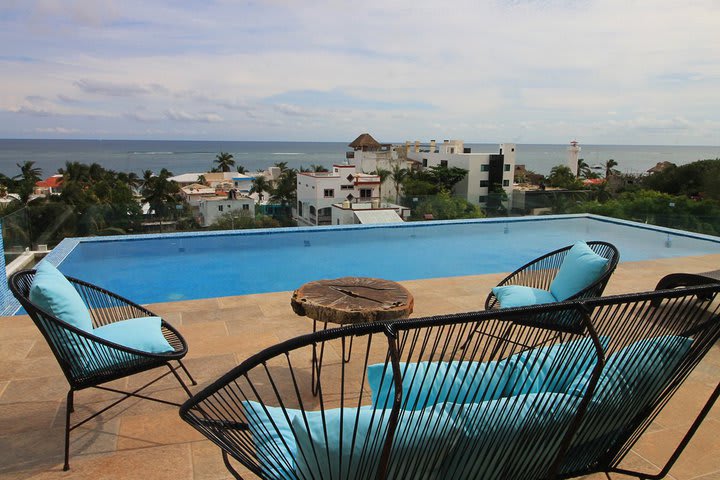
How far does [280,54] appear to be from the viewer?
12953 mm

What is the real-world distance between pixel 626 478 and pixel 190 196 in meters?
36.1

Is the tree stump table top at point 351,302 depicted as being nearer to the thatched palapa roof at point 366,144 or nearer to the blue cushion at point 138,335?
the blue cushion at point 138,335

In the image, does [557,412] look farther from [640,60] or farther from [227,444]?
[640,60]

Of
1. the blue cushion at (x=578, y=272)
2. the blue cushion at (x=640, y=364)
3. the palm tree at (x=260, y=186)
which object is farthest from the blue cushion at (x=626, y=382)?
the palm tree at (x=260, y=186)

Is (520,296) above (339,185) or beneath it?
above

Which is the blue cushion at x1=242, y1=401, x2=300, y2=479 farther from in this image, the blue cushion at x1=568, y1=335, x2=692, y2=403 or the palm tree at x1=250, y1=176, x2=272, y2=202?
the palm tree at x1=250, y1=176, x2=272, y2=202

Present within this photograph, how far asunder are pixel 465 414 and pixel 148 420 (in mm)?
1868

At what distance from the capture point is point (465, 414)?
4.24 ft

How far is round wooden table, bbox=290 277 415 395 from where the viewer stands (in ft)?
8.30

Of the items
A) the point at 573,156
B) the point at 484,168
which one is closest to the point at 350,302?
the point at 484,168

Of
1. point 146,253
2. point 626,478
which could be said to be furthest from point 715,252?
point 146,253

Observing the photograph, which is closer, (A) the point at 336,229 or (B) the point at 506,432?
(B) the point at 506,432

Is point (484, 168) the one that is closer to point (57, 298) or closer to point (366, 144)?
point (366, 144)

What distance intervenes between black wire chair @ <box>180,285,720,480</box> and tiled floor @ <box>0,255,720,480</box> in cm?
87
